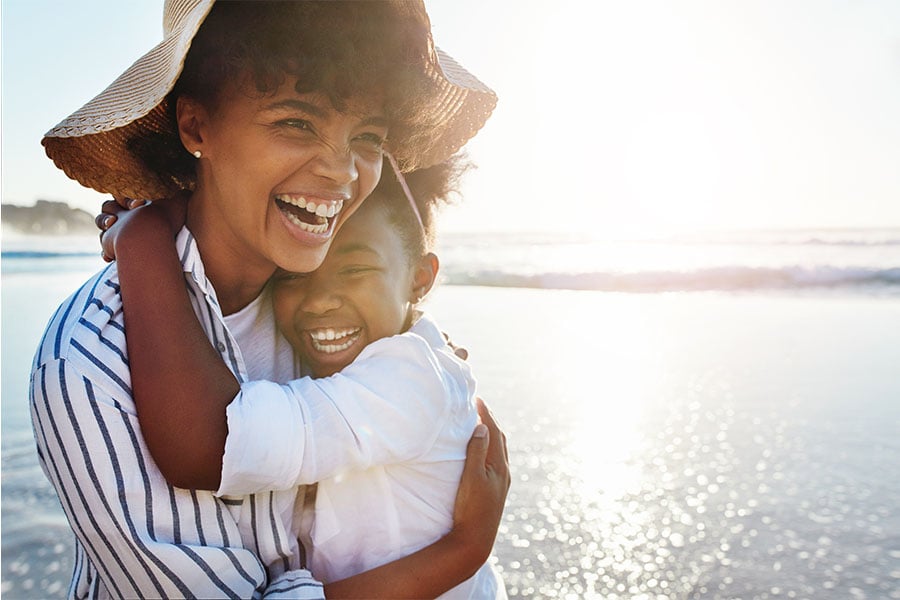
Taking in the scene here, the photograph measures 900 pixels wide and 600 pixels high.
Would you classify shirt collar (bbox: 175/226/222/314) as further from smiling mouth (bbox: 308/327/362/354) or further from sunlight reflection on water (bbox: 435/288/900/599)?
sunlight reflection on water (bbox: 435/288/900/599)

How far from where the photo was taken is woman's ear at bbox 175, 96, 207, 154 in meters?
1.90

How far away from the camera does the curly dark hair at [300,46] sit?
5.82 ft

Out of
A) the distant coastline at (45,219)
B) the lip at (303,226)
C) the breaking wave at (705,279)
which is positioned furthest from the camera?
the distant coastline at (45,219)

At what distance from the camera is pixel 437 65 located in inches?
83.4

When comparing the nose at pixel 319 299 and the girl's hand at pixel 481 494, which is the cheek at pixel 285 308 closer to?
the nose at pixel 319 299

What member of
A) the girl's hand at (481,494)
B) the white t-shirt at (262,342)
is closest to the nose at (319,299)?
the white t-shirt at (262,342)

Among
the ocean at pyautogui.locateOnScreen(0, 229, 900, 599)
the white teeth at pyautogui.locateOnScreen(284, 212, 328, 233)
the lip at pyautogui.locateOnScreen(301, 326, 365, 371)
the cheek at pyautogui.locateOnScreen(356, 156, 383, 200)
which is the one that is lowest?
the ocean at pyautogui.locateOnScreen(0, 229, 900, 599)

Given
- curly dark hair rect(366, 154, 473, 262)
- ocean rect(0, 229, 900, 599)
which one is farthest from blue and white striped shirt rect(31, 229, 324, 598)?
ocean rect(0, 229, 900, 599)

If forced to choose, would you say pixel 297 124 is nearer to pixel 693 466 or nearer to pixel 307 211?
pixel 307 211

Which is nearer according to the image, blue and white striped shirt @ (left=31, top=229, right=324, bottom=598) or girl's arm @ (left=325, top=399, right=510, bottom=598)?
blue and white striped shirt @ (left=31, top=229, right=324, bottom=598)

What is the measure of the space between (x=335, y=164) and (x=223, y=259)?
0.38 meters

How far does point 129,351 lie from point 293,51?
77 cm

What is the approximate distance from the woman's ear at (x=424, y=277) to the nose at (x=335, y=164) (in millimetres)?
698

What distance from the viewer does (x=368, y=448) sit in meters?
1.71
